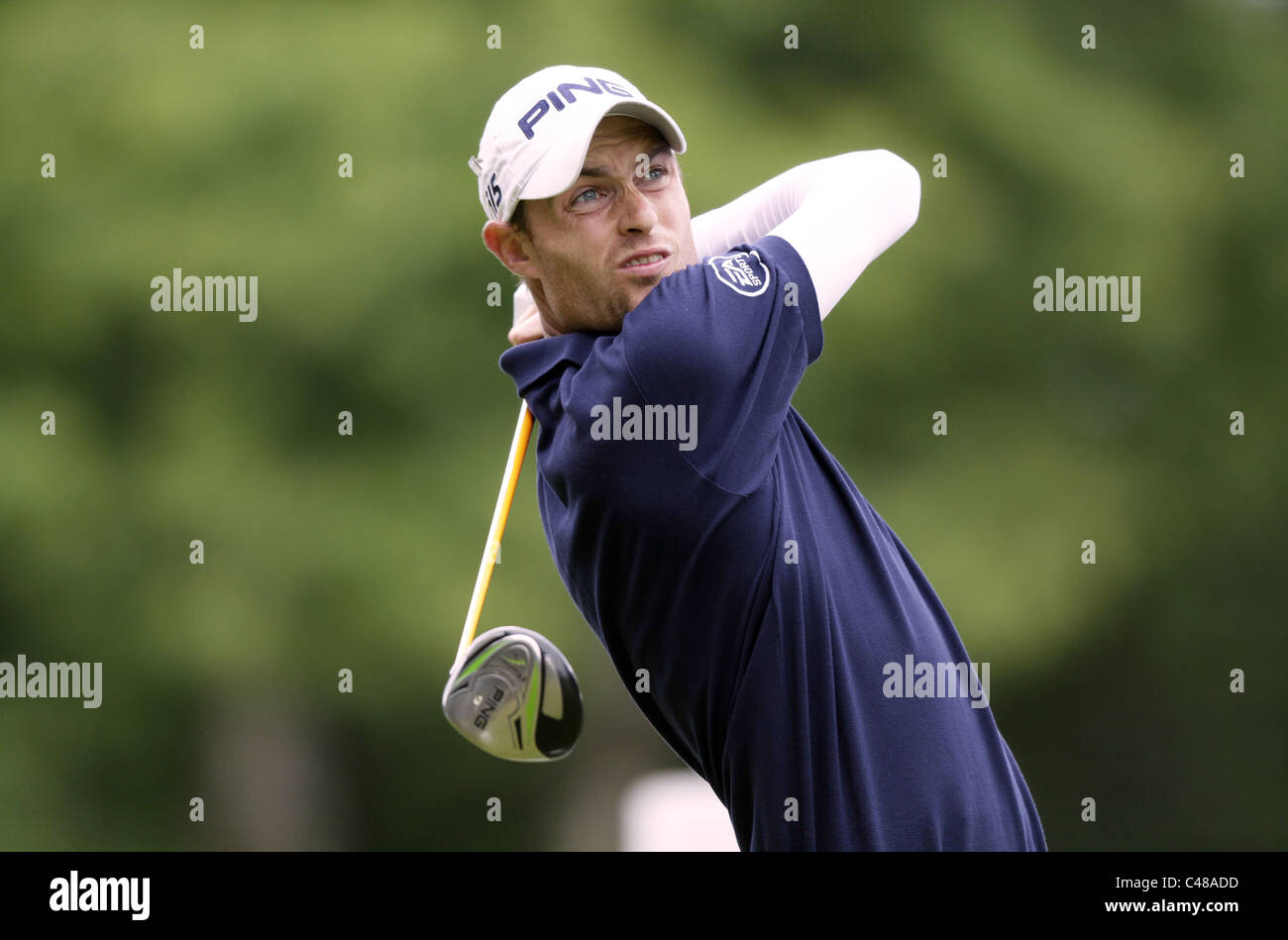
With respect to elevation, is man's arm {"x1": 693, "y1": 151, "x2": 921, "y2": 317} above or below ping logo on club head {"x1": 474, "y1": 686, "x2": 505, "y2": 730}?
above

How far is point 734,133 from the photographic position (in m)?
8.17

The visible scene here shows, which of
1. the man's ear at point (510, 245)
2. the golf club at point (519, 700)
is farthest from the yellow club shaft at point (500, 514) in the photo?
the man's ear at point (510, 245)

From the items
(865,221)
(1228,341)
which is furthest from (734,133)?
(865,221)

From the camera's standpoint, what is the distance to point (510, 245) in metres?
2.77

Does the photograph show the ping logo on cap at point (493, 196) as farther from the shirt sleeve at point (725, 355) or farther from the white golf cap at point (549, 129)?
the shirt sleeve at point (725, 355)

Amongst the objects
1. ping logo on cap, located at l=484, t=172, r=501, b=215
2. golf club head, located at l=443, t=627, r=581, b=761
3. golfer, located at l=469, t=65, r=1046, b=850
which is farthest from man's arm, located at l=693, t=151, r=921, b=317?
golf club head, located at l=443, t=627, r=581, b=761

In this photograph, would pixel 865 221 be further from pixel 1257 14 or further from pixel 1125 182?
pixel 1257 14

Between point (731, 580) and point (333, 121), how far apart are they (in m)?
6.13

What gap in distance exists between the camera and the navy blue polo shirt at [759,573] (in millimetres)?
2500

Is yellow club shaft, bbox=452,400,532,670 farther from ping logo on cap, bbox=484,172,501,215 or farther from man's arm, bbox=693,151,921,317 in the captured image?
man's arm, bbox=693,151,921,317

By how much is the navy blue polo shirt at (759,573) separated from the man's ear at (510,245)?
0.15 meters

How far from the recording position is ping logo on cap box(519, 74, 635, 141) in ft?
8.61

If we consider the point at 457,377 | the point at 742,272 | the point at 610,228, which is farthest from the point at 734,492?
the point at 457,377

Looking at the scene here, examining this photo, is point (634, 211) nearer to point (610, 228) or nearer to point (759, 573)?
point (610, 228)
